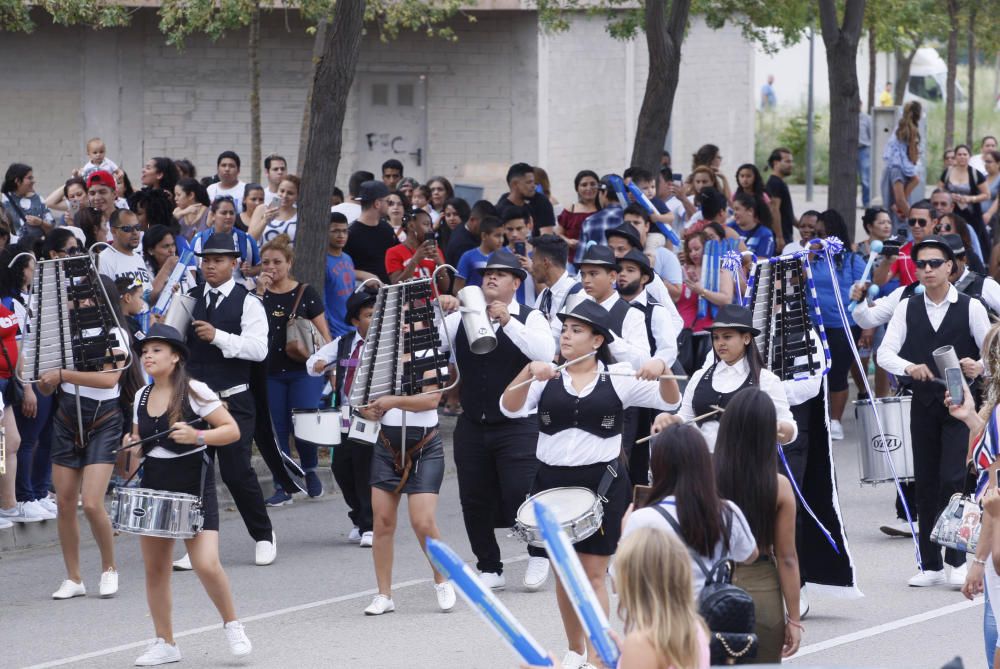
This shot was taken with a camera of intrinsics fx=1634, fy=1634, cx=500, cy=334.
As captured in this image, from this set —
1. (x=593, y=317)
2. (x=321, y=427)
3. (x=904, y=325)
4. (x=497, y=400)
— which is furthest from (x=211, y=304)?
(x=904, y=325)

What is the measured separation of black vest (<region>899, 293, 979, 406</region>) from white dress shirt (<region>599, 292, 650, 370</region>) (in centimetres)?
173

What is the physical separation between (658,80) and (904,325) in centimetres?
733

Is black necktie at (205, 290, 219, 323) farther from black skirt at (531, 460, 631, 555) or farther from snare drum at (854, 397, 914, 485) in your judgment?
snare drum at (854, 397, 914, 485)

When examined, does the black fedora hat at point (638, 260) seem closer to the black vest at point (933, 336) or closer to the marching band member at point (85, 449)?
the black vest at point (933, 336)

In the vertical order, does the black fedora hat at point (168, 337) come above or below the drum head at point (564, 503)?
above

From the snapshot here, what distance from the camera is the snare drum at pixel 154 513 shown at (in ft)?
25.4

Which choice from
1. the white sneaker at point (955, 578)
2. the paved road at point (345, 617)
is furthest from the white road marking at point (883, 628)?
the white sneaker at point (955, 578)

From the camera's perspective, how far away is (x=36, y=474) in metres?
11.4

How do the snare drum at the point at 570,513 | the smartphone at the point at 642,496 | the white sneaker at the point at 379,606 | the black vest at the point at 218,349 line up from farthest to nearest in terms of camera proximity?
the black vest at the point at 218,349 < the white sneaker at the point at 379,606 < the snare drum at the point at 570,513 < the smartphone at the point at 642,496

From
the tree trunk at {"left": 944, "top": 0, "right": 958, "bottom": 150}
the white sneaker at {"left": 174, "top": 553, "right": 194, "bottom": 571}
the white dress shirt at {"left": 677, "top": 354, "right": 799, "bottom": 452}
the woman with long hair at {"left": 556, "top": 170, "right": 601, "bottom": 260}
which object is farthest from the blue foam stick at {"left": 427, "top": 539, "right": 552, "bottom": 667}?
the tree trunk at {"left": 944, "top": 0, "right": 958, "bottom": 150}

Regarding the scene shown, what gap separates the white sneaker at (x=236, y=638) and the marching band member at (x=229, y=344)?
2179 mm

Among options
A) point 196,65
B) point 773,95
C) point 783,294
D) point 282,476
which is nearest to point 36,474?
point 282,476

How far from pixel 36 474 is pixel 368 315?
3.04 meters

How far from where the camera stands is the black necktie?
10.0 meters
